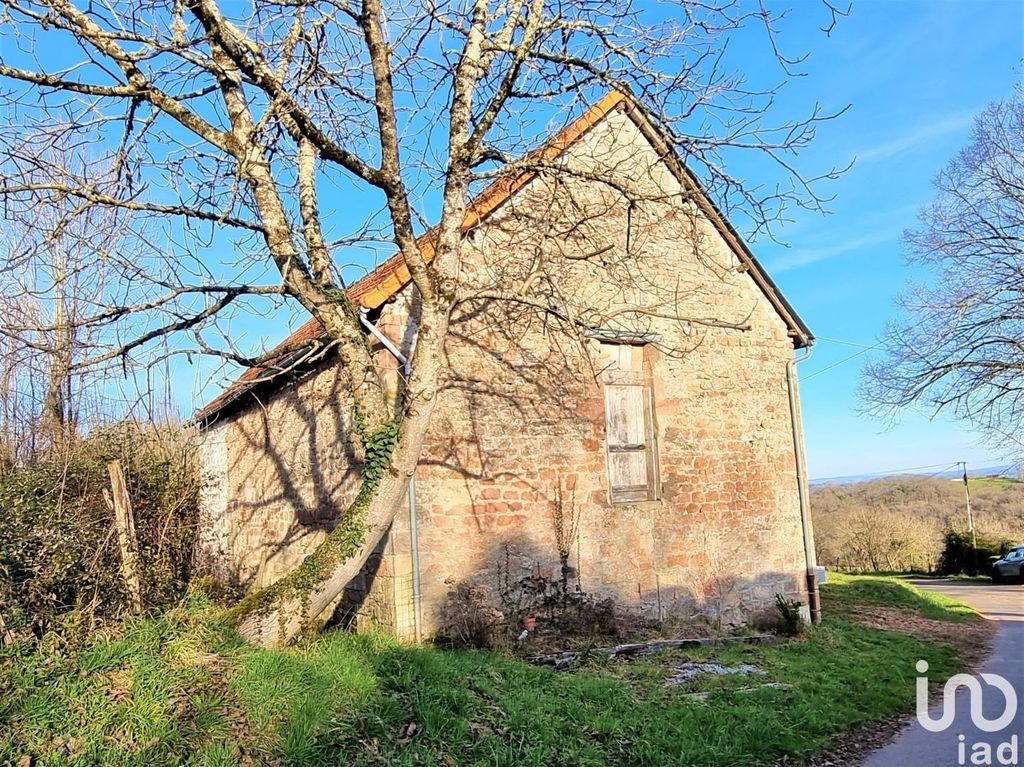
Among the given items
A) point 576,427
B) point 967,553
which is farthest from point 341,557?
point 967,553

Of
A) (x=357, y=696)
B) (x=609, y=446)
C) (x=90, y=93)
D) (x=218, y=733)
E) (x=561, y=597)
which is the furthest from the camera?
(x=609, y=446)

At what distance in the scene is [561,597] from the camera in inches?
326

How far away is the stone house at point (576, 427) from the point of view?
24.9ft

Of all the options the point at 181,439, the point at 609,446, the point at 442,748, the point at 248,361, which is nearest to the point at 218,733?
the point at 442,748

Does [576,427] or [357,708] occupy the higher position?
[576,427]

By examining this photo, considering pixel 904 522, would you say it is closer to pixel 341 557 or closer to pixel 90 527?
pixel 341 557

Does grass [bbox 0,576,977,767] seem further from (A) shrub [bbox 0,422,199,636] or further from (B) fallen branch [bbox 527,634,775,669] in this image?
(B) fallen branch [bbox 527,634,775,669]

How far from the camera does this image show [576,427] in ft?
28.8

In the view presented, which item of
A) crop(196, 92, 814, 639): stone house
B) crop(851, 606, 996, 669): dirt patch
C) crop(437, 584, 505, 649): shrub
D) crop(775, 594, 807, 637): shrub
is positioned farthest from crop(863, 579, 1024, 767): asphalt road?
crop(437, 584, 505, 649): shrub

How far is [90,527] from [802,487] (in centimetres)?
978

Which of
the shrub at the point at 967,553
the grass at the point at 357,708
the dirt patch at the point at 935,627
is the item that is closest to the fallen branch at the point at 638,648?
the grass at the point at 357,708

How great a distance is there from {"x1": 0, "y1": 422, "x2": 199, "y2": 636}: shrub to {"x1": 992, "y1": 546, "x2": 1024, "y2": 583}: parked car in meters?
26.9

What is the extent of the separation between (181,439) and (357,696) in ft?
12.8

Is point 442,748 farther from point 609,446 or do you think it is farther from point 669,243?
point 669,243
